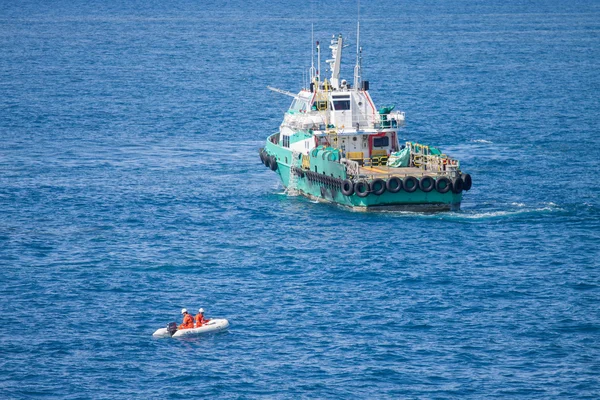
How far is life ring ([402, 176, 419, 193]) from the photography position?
67.7m

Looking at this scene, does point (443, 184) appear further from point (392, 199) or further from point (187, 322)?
point (187, 322)

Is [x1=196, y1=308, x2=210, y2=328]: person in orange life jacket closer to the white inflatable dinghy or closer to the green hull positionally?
the white inflatable dinghy

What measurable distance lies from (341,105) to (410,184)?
1075 centimetres

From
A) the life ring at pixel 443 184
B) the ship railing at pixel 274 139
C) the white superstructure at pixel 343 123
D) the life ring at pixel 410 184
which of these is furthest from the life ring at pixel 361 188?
the ship railing at pixel 274 139

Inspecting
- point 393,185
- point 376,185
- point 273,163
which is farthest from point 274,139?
Answer: point 393,185

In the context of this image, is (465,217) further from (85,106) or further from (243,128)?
(85,106)

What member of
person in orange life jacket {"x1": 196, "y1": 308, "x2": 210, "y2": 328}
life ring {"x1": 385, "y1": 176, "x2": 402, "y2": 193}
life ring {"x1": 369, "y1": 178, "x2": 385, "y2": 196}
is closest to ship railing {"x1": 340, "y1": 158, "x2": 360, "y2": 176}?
life ring {"x1": 369, "y1": 178, "x2": 385, "y2": 196}

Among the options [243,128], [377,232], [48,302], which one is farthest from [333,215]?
[243,128]

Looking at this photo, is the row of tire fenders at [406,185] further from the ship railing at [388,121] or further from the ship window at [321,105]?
the ship window at [321,105]

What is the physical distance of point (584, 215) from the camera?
69.7 meters

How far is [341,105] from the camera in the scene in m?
76.4

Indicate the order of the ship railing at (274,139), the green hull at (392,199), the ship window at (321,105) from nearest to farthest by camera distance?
the green hull at (392,199)
the ship window at (321,105)
the ship railing at (274,139)

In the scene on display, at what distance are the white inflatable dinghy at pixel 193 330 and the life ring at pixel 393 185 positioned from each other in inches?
772

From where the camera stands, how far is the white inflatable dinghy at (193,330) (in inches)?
1994
